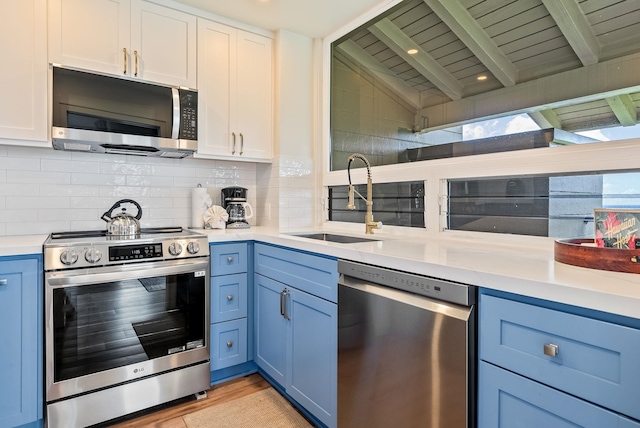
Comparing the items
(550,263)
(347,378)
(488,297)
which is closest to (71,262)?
(347,378)

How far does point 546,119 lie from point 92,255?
7.40 ft

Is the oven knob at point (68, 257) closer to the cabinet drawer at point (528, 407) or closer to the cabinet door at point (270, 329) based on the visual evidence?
the cabinet door at point (270, 329)

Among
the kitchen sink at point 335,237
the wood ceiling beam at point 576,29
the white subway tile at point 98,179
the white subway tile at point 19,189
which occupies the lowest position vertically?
the kitchen sink at point 335,237

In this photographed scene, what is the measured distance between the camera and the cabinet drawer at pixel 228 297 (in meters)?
2.24

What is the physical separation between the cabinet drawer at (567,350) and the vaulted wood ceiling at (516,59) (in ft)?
3.19

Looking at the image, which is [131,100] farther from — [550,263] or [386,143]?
[550,263]

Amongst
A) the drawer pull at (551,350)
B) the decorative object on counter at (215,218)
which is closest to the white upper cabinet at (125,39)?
the decorative object on counter at (215,218)

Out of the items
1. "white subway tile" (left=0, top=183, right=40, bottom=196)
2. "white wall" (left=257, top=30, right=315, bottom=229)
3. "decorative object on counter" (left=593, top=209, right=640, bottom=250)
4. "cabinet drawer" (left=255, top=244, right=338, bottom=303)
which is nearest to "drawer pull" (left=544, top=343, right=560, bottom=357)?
"decorative object on counter" (left=593, top=209, right=640, bottom=250)

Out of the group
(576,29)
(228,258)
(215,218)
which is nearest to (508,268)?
(576,29)

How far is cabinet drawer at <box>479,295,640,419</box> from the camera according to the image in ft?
2.63

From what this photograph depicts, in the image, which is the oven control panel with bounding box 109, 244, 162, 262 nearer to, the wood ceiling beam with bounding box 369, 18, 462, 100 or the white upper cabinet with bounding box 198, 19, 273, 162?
the white upper cabinet with bounding box 198, 19, 273, 162

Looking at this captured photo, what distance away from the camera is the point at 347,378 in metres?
1.56

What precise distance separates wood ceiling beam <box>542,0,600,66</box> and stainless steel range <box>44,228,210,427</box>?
6.79ft

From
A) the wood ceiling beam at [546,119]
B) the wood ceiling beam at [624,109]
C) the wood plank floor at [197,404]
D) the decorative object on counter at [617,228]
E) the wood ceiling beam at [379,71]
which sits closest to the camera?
the decorative object on counter at [617,228]
